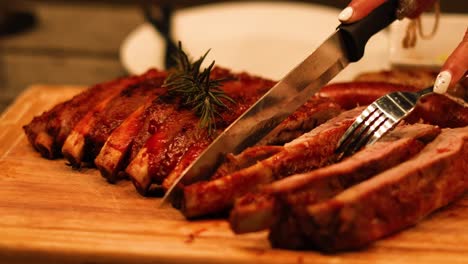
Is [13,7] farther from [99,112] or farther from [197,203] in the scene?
[197,203]

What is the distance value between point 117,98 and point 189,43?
1.99m

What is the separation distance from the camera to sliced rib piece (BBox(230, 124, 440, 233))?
7.00ft

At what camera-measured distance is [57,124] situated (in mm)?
2928

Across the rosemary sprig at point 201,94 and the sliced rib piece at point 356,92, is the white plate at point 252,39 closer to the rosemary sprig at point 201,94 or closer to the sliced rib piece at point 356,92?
the sliced rib piece at point 356,92

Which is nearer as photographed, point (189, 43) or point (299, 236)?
point (299, 236)

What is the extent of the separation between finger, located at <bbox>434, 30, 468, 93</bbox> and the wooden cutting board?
0.46 metres

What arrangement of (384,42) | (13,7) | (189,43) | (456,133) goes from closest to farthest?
1. (456,133)
2. (384,42)
3. (189,43)
4. (13,7)

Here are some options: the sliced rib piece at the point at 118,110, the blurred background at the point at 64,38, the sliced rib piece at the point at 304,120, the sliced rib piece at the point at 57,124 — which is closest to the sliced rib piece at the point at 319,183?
the sliced rib piece at the point at 304,120

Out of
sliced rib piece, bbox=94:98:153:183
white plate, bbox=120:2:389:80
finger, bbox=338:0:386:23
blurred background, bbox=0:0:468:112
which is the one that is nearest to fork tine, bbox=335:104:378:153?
finger, bbox=338:0:386:23

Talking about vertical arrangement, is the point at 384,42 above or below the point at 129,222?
above

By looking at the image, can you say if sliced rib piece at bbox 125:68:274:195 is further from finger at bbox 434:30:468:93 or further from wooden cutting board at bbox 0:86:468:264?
finger at bbox 434:30:468:93

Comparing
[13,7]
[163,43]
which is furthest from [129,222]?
[13,7]

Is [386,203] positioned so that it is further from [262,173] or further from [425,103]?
[425,103]

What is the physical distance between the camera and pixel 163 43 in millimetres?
4625
